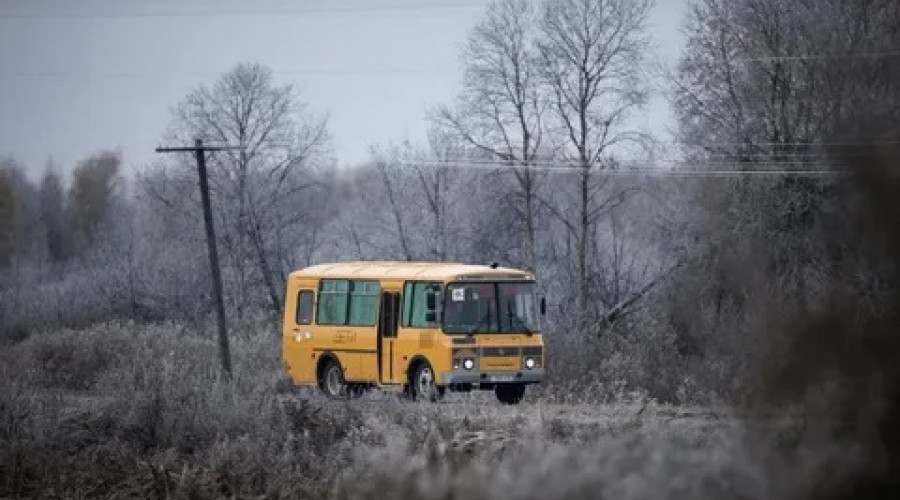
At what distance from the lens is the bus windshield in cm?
3559

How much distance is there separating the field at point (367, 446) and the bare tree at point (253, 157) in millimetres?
26099

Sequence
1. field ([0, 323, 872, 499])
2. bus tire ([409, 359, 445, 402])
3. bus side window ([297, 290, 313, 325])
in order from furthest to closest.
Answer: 1. bus side window ([297, 290, 313, 325])
2. bus tire ([409, 359, 445, 402])
3. field ([0, 323, 872, 499])

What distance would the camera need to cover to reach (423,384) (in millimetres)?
35656

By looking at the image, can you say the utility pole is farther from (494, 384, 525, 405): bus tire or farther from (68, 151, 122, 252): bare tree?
(68, 151, 122, 252): bare tree

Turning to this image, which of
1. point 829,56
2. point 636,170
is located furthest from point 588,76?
point 829,56

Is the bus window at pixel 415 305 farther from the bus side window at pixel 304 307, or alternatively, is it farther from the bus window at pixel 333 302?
the bus side window at pixel 304 307

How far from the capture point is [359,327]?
123 feet

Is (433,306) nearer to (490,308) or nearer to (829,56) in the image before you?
(490,308)

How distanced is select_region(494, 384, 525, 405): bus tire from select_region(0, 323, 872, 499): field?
262 millimetres

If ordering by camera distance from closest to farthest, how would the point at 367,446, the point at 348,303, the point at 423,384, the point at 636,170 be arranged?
the point at 367,446 → the point at 423,384 → the point at 348,303 → the point at 636,170

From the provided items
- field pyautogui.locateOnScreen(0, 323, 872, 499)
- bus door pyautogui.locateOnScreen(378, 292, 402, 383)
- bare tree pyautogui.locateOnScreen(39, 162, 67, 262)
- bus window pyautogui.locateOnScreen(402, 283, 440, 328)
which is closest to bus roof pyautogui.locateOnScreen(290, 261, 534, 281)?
bus window pyautogui.locateOnScreen(402, 283, 440, 328)

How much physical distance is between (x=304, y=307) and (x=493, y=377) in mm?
6393

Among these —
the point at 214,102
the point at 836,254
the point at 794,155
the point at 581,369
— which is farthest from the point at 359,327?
the point at 214,102

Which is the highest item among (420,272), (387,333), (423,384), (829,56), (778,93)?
(778,93)
